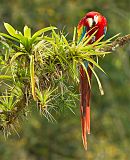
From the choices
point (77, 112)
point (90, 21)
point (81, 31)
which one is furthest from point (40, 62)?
point (77, 112)

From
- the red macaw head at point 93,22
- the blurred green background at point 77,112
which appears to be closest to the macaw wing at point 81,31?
the red macaw head at point 93,22

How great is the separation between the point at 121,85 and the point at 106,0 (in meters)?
1.37

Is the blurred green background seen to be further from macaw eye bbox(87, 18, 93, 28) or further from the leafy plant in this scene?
the leafy plant

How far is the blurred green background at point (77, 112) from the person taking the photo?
643 cm

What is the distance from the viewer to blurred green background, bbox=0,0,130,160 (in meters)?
6.43

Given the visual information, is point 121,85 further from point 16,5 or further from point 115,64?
point 16,5

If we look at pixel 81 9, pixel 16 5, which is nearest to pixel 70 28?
pixel 81 9

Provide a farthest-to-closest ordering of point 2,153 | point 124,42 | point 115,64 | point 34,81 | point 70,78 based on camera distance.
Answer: point 115,64
point 2,153
point 124,42
point 70,78
point 34,81

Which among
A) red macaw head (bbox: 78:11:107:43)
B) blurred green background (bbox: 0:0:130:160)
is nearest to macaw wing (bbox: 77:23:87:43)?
red macaw head (bbox: 78:11:107:43)

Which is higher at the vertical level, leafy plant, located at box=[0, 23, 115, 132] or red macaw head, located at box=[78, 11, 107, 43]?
red macaw head, located at box=[78, 11, 107, 43]

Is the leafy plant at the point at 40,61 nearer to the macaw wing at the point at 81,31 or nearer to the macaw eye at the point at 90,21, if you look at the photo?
the macaw wing at the point at 81,31

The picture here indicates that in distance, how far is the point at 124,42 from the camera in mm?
2037

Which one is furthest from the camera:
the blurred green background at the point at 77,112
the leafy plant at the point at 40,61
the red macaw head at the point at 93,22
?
the blurred green background at the point at 77,112

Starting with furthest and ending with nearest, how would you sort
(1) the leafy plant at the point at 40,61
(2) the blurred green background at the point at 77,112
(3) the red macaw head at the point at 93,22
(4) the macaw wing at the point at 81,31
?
(2) the blurred green background at the point at 77,112
(3) the red macaw head at the point at 93,22
(4) the macaw wing at the point at 81,31
(1) the leafy plant at the point at 40,61
